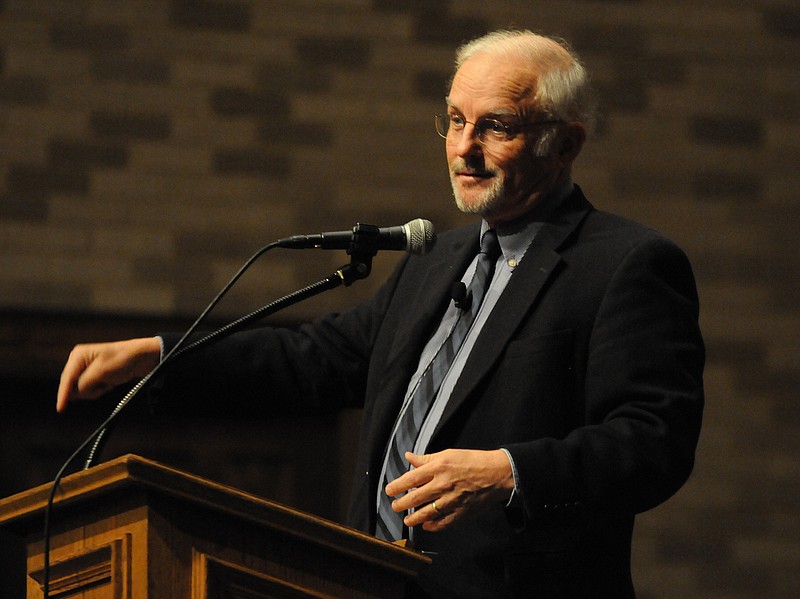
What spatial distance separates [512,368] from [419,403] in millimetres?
205

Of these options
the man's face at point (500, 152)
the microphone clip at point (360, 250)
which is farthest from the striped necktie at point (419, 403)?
the microphone clip at point (360, 250)

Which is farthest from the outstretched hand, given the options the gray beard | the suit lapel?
the gray beard

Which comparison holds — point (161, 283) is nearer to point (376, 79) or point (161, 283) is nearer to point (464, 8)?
point (376, 79)

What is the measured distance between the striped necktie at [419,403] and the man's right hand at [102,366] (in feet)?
1.45

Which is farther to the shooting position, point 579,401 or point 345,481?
point 345,481

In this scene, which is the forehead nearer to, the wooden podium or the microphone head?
the microphone head

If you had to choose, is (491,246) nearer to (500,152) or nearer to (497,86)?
(500,152)

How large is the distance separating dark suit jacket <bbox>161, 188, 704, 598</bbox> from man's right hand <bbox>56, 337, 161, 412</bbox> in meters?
0.18

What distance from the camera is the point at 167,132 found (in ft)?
14.5

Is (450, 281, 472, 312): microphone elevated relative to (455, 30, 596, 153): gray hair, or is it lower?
lower

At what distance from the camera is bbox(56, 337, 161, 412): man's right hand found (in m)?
2.12

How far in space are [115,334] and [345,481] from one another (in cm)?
93

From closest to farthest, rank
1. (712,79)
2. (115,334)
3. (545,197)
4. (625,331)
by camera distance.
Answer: (625,331), (545,197), (115,334), (712,79)

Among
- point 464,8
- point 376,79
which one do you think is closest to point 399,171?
point 376,79
